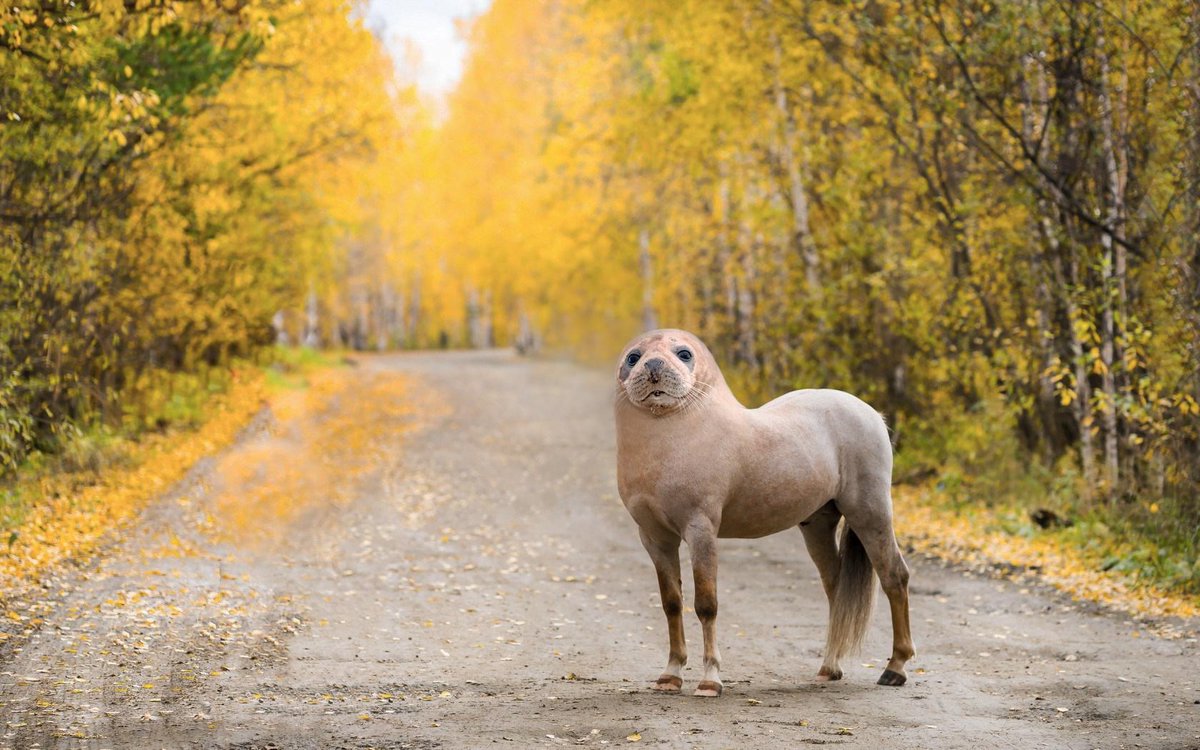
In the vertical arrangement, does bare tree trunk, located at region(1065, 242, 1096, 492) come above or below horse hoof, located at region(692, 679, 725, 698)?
above

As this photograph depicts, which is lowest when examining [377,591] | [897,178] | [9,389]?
[377,591]

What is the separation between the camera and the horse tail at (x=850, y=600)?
745cm

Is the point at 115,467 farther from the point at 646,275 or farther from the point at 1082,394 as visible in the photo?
the point at 646,275

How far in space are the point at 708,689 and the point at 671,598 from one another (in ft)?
1.73

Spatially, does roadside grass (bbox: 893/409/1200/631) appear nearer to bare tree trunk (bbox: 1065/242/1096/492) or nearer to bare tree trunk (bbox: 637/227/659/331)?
bare tree trunk (bbox: 1065/242/1096/492)

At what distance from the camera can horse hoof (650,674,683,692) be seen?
23.0ft

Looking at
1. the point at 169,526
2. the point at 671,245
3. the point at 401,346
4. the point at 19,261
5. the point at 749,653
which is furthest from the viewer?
the point at 401,346

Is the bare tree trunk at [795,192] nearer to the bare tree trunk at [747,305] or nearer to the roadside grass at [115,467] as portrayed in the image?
the bare tree trunk at [747,305]

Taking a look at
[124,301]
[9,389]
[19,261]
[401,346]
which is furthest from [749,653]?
[401,346]

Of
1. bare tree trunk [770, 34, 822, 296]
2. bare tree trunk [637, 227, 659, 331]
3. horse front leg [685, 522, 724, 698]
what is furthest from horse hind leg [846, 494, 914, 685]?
bare tree trunk [637, 227, 659, 331]

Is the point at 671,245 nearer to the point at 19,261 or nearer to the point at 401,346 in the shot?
the point at 19,261

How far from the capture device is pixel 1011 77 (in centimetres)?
1363

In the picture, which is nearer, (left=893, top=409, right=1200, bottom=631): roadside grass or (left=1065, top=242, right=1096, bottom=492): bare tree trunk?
(left=893, top=409, right=1200, bottom=631): roadside grass

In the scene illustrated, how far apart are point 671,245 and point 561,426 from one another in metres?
6.64
